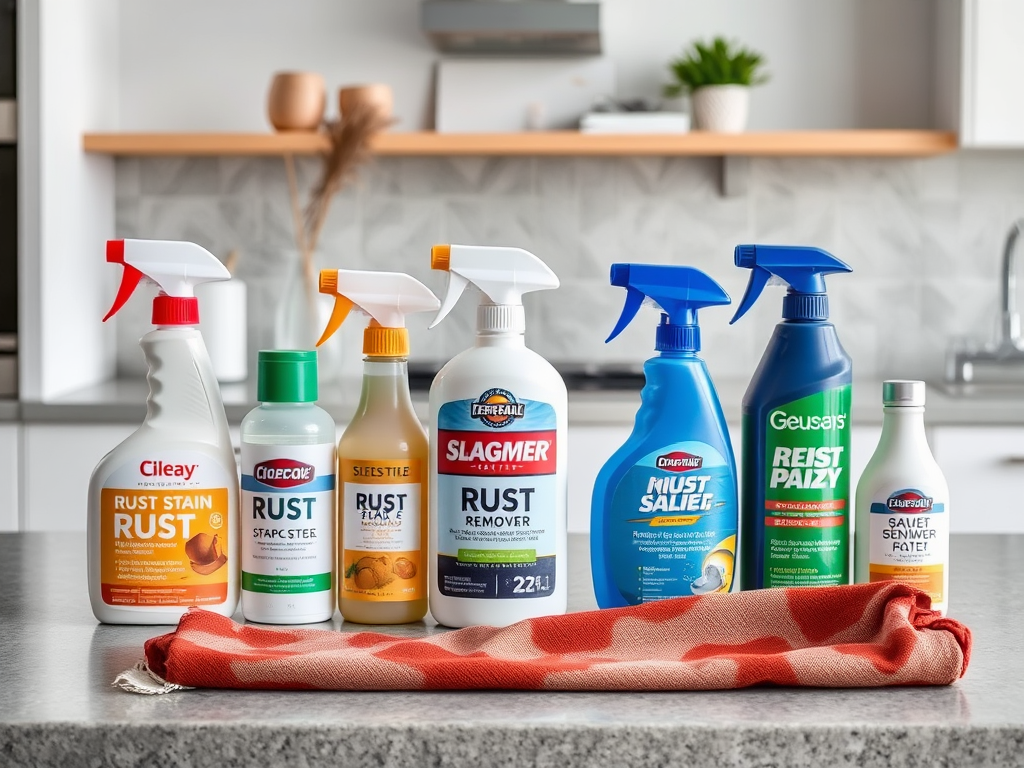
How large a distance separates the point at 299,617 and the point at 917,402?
0.47 meters

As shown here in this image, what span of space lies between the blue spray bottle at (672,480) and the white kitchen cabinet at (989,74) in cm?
186

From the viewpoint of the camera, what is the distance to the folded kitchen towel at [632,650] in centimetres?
72

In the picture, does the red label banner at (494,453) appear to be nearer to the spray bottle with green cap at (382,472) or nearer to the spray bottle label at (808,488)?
the spray bottle with green cap at (382,472)

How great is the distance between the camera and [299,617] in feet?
2.88

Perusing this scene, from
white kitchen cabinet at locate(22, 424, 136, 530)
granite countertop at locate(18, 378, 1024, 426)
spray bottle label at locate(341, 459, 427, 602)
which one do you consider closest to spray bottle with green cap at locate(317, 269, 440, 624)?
spray bottle label at locate(341, 459, 427, 602)

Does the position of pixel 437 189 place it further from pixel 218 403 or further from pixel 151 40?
pixel 218 403

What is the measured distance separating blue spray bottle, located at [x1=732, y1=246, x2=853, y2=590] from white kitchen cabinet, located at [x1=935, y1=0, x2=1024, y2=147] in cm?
181

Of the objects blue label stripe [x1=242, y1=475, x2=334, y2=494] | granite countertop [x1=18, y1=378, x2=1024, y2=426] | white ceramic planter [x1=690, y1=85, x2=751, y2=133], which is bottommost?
granite countertop [x1=18, y1=378, x2=1024, y2=426]

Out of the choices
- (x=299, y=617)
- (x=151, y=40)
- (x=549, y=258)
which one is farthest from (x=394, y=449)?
(x=151, y=40)

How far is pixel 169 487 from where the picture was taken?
873mm

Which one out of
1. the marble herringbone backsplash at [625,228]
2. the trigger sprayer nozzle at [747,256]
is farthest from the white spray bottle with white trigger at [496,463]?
the marble herringbone backsplash at [625,228]

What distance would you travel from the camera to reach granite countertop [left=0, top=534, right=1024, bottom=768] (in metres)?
0.65

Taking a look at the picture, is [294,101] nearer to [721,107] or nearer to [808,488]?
[721,107]

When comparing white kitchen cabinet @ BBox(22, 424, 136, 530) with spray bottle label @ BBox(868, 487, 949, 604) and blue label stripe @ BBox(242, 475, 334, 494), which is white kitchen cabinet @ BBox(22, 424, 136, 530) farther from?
spray bottle label @ BBox(868, 487, 949, 604)
